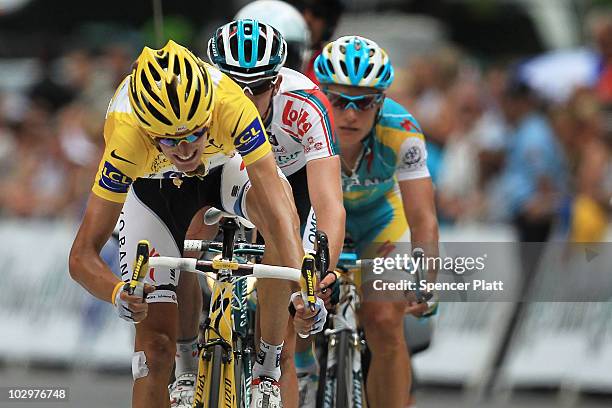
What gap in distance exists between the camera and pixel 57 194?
15.0 m

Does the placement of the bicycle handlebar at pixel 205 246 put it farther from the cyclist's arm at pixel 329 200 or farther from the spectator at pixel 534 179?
the spectator at pixel 534 179

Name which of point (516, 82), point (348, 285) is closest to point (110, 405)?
point (348, 285)

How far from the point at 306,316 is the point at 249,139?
891 mm

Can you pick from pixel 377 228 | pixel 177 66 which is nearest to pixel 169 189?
pixel 177 66

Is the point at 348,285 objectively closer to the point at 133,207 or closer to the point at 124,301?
the point at 133,207

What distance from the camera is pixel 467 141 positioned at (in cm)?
1380

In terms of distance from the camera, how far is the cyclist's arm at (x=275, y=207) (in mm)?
6625

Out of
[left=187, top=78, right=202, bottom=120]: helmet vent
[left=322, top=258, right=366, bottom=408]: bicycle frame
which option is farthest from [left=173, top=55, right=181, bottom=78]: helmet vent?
[left=322, top=258, right=366, bottom=408]: bicycle frame

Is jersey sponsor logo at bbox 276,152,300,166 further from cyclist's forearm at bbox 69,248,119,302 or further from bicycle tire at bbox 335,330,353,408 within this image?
cyclist's forearm at bbox 69,248,119,302

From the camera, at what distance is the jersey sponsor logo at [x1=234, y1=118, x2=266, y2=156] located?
661 cm

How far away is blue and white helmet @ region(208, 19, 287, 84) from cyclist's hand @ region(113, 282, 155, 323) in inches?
58.7

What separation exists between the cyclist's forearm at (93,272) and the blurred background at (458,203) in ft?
7.95

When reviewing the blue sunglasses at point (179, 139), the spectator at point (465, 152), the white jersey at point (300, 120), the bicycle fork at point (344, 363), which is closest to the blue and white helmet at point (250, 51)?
the white jersey at point (300, 120)

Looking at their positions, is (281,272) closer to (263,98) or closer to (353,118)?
(263,98)
